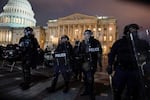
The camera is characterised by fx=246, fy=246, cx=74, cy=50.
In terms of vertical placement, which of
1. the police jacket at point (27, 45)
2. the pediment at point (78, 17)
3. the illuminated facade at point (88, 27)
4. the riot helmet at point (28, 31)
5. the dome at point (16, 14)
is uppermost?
the dome at point (16, 14)

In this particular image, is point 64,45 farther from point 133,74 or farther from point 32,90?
point 133,74

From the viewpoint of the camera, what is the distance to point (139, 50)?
12.5 feet

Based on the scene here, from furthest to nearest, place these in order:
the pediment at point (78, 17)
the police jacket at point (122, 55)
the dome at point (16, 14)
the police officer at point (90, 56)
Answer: the dome at point (16, 14) → the pediment at point (78, 17) → the police officer at point (90, 56) → the police jacket at point (122, 55)

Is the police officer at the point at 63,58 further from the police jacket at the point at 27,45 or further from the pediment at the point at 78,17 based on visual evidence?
the pediment at the point at 78,17

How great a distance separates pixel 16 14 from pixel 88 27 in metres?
43.7

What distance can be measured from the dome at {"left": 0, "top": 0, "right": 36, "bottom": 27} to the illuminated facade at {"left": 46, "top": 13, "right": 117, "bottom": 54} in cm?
2792

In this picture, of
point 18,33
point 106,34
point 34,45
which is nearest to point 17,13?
point 18,33

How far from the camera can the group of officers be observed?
455 centimetres

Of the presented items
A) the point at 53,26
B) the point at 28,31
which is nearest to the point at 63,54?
the point at 28,31

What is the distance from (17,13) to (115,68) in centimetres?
Result: 12189

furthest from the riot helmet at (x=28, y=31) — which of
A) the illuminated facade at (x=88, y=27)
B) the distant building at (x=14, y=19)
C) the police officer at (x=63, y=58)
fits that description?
the distant building at (x=14, y=19)

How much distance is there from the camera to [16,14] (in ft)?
404

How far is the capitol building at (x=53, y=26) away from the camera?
95875 millimetres

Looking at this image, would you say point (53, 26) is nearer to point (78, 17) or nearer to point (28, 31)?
point (78, 17)
